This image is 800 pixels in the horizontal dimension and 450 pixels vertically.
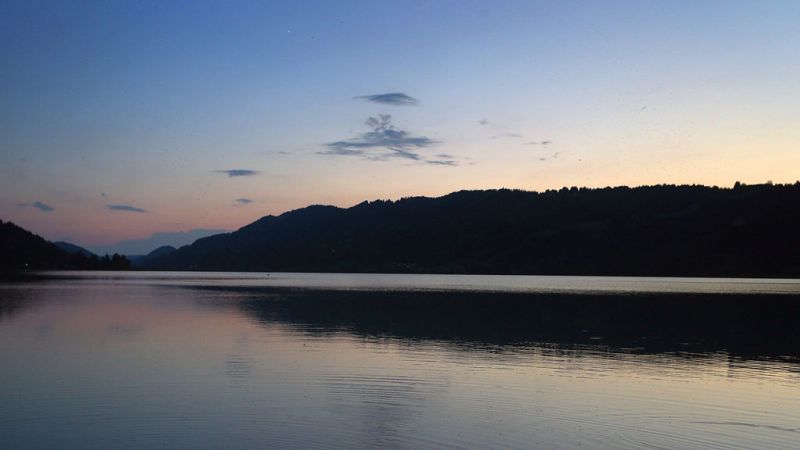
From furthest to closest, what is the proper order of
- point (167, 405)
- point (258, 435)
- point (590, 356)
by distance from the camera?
point (590, 356)
point (167, 405)
point (258, 435)

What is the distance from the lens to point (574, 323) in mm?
42969

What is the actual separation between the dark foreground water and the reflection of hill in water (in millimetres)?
308

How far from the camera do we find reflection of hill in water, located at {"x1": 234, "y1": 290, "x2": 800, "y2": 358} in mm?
32406

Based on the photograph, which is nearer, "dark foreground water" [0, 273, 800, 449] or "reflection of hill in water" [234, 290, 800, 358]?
"dark foreground water" [0, 273, 800, 449]

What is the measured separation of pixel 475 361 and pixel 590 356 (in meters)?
5.17

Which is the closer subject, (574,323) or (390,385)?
(390,385)

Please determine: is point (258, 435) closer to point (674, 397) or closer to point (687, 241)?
point (674, 397)

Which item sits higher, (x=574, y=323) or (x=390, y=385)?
(x=574, y=323)

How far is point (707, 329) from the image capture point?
131 ft

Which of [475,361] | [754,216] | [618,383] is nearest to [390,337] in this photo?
[475,361]

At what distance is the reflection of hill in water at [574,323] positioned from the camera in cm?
3241

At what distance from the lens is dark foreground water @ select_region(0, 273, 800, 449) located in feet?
47.5

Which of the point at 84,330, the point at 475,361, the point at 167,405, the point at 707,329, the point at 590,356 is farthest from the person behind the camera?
the point at 707,329

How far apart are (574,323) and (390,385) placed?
25.3m
